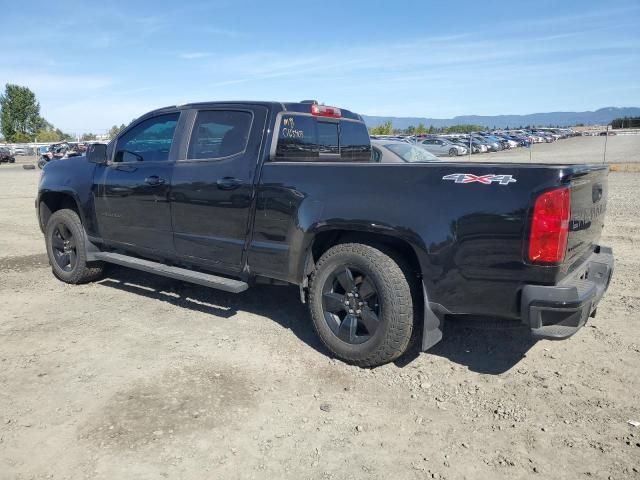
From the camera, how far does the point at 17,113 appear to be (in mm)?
94000

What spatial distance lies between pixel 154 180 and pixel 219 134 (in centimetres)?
→ 81

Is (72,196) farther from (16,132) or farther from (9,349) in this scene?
(16,132)

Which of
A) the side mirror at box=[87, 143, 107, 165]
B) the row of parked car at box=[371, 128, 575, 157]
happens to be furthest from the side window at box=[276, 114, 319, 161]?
the row of parked car at box=[371, 128, 575, 157]

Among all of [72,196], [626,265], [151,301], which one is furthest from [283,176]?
[626,265]

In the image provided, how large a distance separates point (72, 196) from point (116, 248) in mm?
886

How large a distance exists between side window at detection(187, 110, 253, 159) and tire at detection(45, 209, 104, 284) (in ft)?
6.42

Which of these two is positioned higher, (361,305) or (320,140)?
(320,140)

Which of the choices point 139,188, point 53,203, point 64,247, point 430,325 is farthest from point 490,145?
point 430,325

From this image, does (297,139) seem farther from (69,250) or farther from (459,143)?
(459,143)

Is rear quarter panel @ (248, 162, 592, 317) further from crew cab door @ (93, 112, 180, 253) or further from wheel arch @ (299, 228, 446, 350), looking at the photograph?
crew cab door @ (93, 112, 180, 253)

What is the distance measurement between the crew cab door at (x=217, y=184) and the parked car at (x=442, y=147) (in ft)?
107

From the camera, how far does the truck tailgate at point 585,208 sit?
3164 mm

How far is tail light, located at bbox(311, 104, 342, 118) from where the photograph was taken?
475cm

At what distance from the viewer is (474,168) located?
10.7 feet
